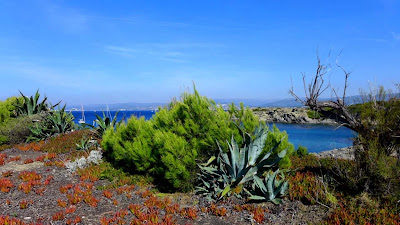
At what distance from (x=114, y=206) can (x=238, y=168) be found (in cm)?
315

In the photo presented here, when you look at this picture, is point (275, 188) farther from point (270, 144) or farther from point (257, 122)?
point (257, 122)

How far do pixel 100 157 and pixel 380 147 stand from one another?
9564 millimetres

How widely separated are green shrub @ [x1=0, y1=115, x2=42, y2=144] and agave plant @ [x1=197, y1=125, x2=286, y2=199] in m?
14.4

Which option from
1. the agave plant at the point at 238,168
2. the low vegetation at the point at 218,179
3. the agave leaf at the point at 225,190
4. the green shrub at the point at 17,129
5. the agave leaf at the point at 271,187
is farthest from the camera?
the green shrub at the point at 17,129

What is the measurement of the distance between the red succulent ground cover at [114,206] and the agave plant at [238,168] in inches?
14.2

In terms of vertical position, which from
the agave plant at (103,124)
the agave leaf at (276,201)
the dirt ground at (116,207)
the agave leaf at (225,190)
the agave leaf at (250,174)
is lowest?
the dirt ground at (116,207)

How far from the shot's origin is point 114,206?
6484 mm

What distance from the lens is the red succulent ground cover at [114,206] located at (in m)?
5.50

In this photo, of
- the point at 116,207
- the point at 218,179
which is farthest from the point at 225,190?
the point at 116,207

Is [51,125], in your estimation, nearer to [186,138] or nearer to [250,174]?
[186,138]

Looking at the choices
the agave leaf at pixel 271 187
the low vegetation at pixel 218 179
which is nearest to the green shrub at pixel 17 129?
the low vegetation at pixel 218 179

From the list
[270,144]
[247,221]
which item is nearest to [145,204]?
[247,221]

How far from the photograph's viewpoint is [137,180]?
27.6 feet

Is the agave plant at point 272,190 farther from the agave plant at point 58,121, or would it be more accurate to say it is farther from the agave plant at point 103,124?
the agave plant at point 58,121
